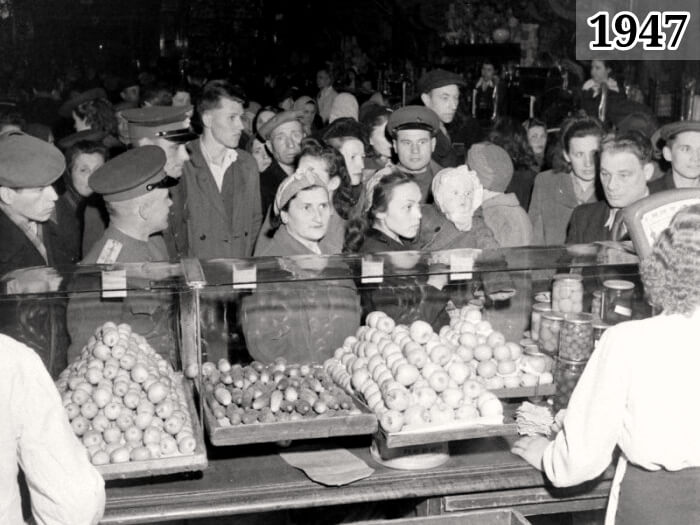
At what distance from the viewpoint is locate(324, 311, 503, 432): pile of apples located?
9.39 ft

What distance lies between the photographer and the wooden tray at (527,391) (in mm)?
3164

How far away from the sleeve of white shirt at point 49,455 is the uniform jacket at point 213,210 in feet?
8.53

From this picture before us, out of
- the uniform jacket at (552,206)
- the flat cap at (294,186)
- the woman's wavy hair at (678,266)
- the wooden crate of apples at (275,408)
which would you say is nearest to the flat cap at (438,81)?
the uniform jacket at (552,206)

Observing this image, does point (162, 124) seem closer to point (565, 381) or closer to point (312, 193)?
point (312, 193)

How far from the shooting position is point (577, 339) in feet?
10.4

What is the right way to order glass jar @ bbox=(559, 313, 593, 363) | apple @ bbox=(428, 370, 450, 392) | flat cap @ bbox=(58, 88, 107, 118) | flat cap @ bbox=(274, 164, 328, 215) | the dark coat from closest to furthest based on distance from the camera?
apple @ bbox=(428, 370, 450, 392), glass jar @ bbox=(559, 313, 593, 363), flat cap @ bbox=(274, 164, 328, 215), the dark coat, flat cap @ bbox=(58, 88, 107, 118)

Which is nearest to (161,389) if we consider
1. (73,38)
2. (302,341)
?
(302,341)

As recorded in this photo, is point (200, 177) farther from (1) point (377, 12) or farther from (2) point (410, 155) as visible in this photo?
(1) point (377, 12)

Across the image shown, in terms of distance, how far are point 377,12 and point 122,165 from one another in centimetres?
1183

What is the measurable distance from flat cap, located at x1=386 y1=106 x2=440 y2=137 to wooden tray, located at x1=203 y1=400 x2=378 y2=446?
261 centimetres

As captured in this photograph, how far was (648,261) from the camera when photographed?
2.40 meters

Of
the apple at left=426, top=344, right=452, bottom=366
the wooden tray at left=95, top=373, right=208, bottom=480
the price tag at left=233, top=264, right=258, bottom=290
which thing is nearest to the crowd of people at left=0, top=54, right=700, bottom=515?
the price tag at left=233, top=264, right=258, bottom=290

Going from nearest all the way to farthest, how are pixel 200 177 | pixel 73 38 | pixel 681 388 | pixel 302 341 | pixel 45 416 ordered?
pixel 45 416 < pixel 681 388 < pixel 302 341 < pixel 200 177 < pixel 73 38

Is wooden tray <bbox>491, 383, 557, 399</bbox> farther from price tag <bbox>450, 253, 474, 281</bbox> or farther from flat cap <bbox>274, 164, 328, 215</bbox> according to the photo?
flat cap <bbox>274, 164, 328, 215</bbox>
